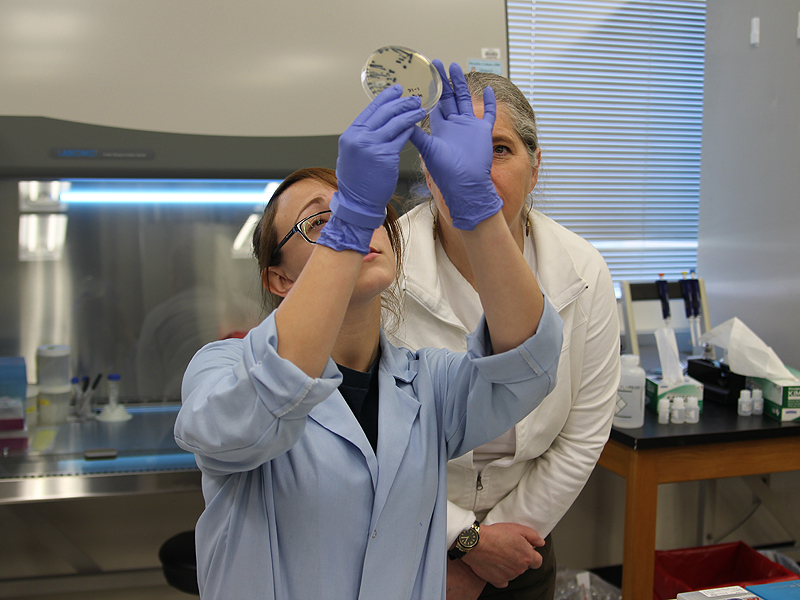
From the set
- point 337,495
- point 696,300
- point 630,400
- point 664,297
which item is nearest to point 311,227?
point 337,495

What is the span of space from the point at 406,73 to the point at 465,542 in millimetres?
822

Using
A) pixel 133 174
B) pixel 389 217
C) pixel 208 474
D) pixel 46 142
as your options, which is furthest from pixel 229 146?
pixel 208 474

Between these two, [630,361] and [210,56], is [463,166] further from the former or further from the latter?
[630,361]

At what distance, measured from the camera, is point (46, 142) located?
A: 5.47 ft

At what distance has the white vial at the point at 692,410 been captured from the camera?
1.91 meters

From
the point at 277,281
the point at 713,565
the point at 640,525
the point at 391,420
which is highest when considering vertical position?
the point at 277,281

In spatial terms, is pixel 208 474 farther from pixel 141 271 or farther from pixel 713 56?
pixel 713 56

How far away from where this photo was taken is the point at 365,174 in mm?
681

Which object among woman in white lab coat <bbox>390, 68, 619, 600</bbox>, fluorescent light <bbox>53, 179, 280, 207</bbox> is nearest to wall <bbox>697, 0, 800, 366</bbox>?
woman in white lab coat <bbox>390, 68, 619, 600</bbox>

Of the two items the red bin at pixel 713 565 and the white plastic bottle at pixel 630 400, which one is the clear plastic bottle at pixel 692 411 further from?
the red bin at pixel 713 565

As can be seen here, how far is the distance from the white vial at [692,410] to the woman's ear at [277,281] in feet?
4.79

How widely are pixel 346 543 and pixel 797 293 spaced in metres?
2.12

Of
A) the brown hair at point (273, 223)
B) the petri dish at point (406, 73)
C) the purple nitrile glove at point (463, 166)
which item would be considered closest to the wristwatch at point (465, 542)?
the brown hair at point (273, 223)

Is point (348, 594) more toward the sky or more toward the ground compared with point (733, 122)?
more toward the ground
